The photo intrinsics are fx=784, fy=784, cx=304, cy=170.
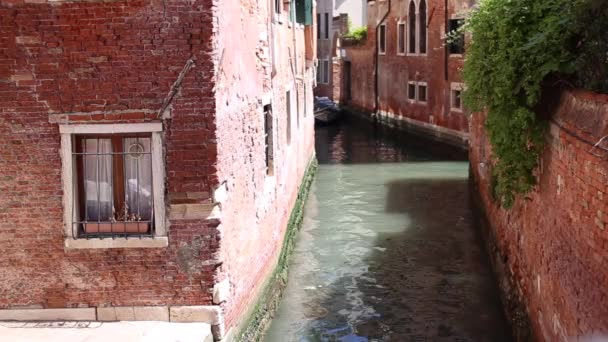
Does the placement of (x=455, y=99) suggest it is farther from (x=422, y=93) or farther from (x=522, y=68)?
(x=522, y=68)

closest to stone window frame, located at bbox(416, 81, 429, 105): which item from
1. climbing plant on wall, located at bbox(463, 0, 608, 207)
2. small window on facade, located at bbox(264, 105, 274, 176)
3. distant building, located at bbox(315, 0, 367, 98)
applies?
distant building, located at bbox(315, 0, 367, 98)

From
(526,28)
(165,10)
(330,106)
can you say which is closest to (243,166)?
(165,10)

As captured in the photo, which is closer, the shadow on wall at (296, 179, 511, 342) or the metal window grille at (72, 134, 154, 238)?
the metal window grille at (72, 134, 154, 238)

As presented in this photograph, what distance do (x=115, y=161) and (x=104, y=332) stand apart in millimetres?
1322

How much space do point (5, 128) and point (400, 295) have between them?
5205mm

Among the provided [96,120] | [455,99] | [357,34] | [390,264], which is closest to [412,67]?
[455,99]

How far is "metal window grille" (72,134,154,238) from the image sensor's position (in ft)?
20.1

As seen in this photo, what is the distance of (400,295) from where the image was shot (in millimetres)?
9469

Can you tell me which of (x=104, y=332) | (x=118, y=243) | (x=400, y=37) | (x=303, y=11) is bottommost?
(x=104, y=332)

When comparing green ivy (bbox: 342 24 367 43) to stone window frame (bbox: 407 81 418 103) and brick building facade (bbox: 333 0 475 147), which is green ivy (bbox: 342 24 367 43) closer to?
brick building facade (bbox: 333 0 475 147)

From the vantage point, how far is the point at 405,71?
26.4 metres

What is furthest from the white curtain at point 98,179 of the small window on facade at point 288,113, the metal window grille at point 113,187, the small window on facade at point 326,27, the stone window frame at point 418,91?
the small window on facade at point 326,27

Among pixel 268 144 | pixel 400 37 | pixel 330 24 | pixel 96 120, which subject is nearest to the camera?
pixel 96 120

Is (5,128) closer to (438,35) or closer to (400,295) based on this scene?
(400,295)
